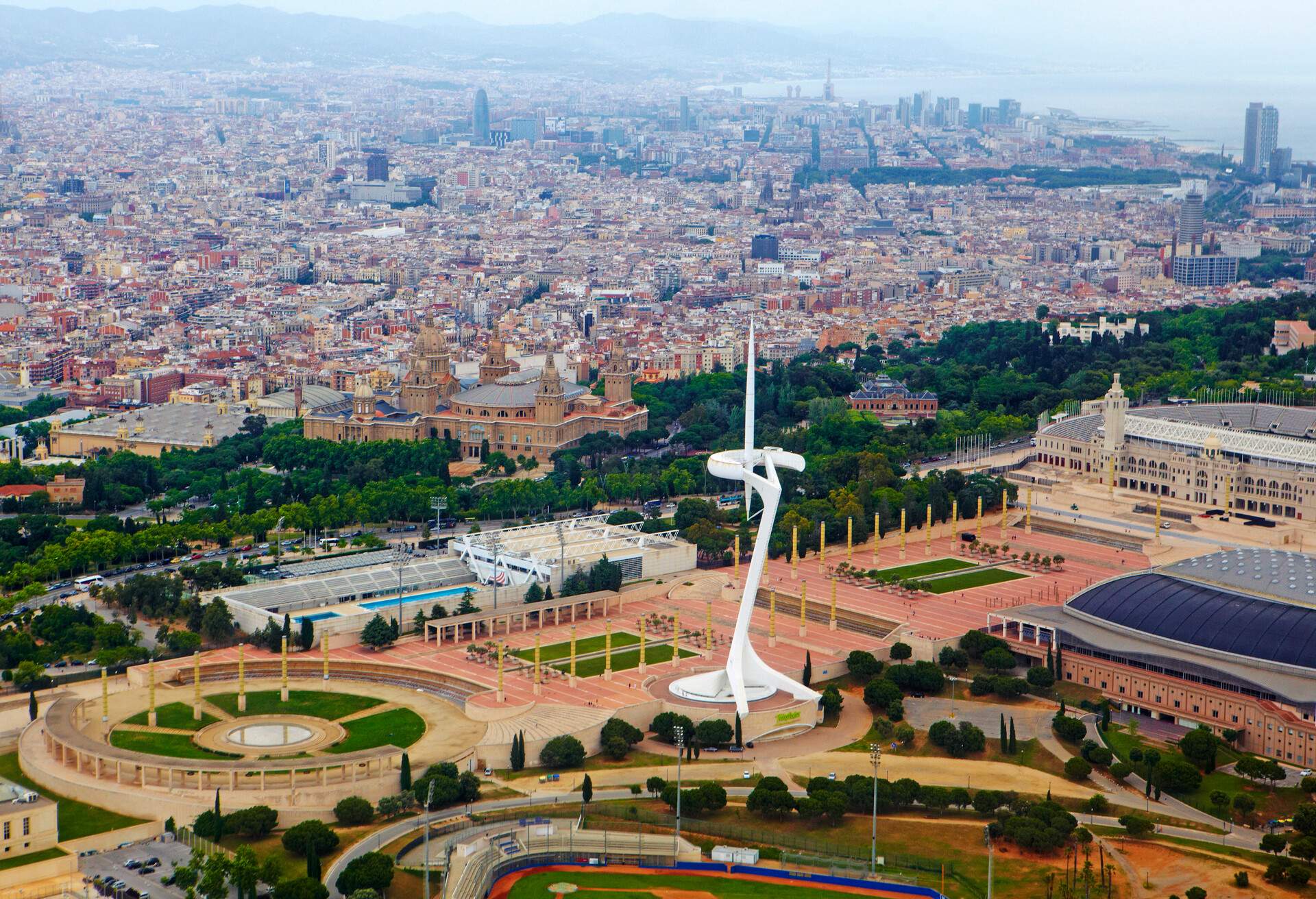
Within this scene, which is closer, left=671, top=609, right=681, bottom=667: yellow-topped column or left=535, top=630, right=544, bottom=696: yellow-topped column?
left=535, top=630, right=544, bottom=696: yellow-topped column

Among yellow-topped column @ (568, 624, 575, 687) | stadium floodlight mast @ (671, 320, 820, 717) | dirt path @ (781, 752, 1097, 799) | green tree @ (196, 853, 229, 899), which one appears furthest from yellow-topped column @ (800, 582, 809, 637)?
green tree @ (196, 853, 229, 899)

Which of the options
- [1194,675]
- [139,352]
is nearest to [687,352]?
[139,352]

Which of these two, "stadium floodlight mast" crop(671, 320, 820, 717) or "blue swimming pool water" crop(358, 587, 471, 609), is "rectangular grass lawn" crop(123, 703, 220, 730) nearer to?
"blue swimming pool water" crop(358, 587, 471, 609)

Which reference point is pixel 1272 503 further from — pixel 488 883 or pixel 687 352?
pixel 687 352

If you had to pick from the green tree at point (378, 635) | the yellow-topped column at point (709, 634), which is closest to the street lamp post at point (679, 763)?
the yellow-topped column at point (709, 634)

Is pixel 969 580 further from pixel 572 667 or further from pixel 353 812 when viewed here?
pixel 353 812

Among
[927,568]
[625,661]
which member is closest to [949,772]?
[625,661]
